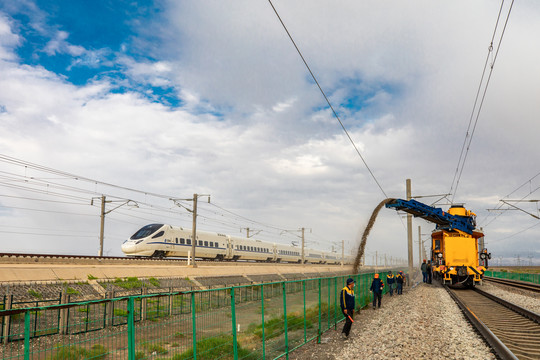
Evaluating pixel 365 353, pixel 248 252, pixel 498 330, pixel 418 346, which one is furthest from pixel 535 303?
pixel 248 252

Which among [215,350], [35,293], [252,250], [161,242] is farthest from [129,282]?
[252,250]

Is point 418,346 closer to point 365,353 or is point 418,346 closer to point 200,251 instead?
point 365,353

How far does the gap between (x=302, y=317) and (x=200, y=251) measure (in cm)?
3206

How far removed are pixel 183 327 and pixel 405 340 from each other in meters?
7.07

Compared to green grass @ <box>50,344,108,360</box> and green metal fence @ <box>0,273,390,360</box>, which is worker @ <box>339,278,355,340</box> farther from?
green grass @ <box>50,344,108,360</box>

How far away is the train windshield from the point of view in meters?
36.6

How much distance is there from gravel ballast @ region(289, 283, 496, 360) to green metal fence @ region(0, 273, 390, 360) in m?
0.74

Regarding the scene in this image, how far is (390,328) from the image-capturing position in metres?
12.6

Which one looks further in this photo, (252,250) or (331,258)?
(331,258)

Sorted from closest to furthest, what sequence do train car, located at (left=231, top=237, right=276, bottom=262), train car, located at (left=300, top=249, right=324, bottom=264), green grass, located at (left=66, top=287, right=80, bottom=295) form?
green grass, located at (left=66, top=287, right=80, bottom=295), train car, located at (left=231, top=237, right=276, bottom=262), train car, located at (left=300, top=249, right=324, bottom=264)

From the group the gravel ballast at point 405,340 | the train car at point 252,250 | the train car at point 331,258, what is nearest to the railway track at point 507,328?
the gravel ballast at point 405,340

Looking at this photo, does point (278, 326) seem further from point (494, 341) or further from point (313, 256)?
point (313, 256)

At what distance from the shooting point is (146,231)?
37.1m

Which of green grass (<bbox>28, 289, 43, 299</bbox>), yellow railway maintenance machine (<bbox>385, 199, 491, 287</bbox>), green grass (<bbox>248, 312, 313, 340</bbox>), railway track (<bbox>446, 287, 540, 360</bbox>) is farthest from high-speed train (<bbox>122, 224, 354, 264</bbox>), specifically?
green grass (<bbox>28, 289, 43, 299</bbox>)
